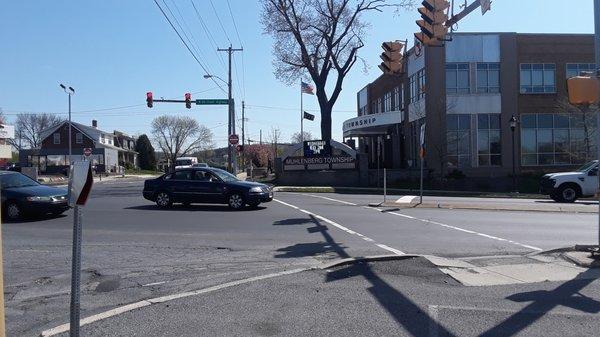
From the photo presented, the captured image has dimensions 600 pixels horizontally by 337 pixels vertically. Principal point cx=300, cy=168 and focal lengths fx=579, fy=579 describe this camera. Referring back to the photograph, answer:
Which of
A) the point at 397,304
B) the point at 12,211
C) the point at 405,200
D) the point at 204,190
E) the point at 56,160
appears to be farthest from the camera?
the point at 56,160

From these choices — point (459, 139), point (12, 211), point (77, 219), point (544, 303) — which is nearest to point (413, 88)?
point (459, 139)

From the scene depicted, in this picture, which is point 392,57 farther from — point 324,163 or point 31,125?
point 31,125

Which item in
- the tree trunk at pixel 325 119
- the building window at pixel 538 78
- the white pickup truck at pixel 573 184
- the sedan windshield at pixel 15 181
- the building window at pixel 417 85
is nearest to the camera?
the sedan windshield at pixel 15 181

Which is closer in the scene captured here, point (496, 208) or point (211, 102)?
point (496, 208)

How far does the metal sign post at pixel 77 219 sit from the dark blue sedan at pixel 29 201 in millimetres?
12969

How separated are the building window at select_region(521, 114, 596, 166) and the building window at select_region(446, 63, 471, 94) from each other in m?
4.62

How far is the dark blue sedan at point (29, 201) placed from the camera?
53.4 feet

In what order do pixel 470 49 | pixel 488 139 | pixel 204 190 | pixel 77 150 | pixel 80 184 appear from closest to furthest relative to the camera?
1. pixel 80 184
2. pixel 204 190
3. pixel 470 49
4. pixel 488 139
5. pixel 77 150

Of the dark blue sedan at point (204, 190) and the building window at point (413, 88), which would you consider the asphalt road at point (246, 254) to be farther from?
the building window at point (413, 88)

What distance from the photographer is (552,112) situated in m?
40.7

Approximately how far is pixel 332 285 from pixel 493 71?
36.4 metres

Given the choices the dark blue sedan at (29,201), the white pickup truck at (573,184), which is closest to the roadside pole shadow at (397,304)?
the dark blue sedan at (29,201)

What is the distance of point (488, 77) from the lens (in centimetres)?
4062

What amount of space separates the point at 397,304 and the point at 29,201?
12.9m
